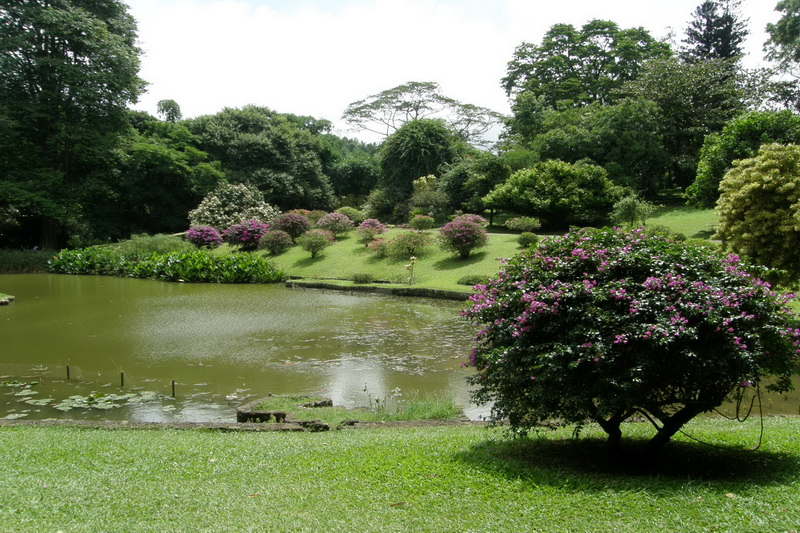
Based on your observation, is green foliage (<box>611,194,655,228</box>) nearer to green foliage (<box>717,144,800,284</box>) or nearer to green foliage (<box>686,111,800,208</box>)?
green foliage (<box>686,111,800,208</box>)

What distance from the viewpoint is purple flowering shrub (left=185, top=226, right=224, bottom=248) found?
28109mm

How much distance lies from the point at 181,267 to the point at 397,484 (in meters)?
20.8

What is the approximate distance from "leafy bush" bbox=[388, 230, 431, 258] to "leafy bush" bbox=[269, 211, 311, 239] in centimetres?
580

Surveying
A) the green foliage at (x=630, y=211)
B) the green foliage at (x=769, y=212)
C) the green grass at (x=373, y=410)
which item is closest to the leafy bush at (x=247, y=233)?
the green foliage at (x=630, y=211)

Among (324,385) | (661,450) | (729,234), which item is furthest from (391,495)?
(729,234)

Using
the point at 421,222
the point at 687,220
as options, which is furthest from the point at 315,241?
the point at 687,220

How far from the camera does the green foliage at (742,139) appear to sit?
21.2m

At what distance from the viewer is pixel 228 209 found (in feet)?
103

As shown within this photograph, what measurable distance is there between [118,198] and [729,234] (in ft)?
104

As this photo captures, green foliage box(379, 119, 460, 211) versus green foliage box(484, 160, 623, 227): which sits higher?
green foliage box(379, 119, 460, 211)

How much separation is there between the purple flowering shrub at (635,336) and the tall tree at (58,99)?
28.7 meters

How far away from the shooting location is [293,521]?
3.52 m

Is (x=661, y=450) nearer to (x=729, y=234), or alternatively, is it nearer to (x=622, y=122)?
(x=729, y=234)

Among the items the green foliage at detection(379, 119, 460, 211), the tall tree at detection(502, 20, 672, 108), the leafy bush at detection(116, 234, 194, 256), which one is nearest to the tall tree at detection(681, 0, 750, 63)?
the tall tree at detection(502, 20, 672, 108)
